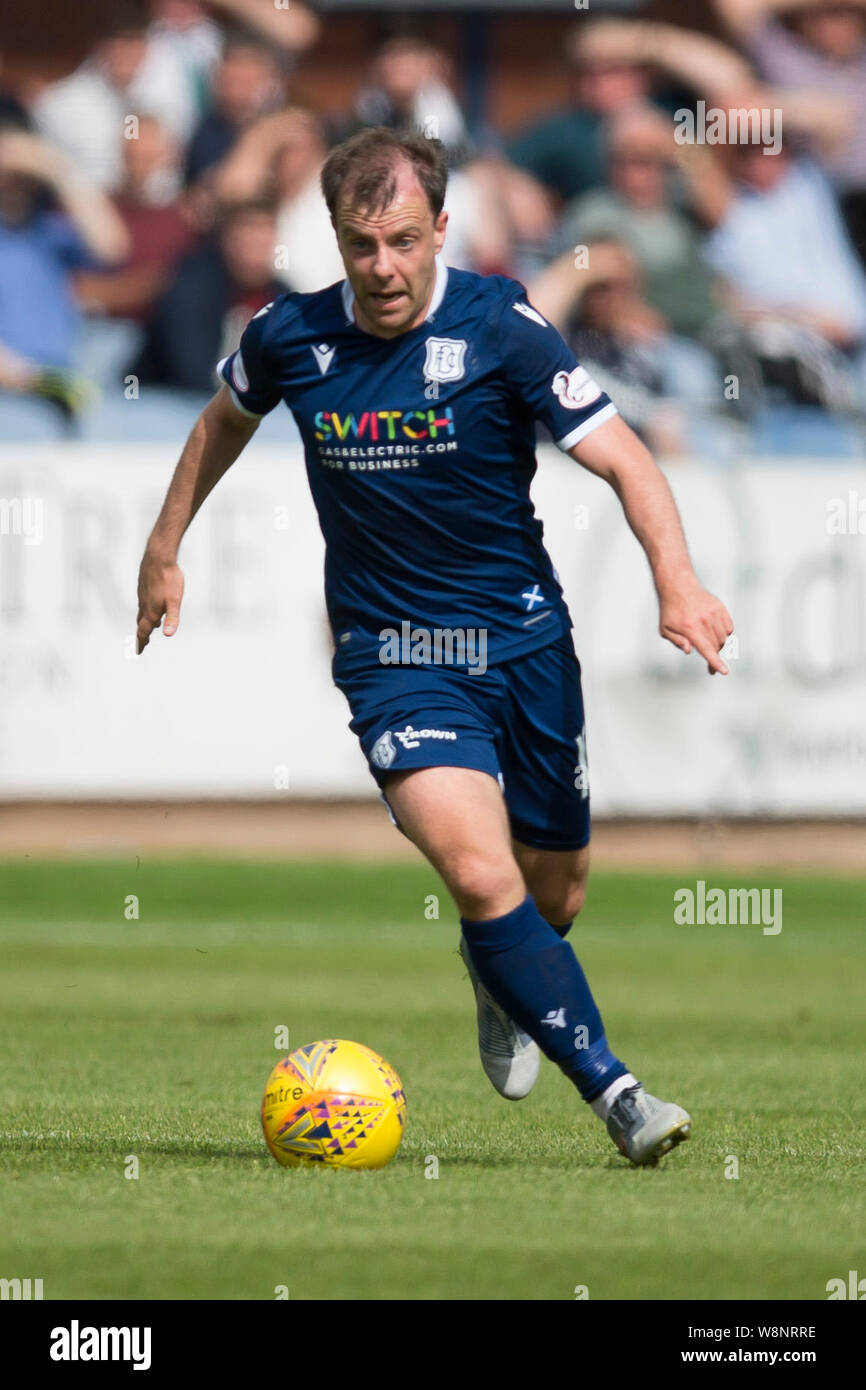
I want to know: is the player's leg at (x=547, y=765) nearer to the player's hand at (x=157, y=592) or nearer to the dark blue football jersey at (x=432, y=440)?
the dark blue football jersey at (x=432, y=440)

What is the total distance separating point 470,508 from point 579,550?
11586 millimetres

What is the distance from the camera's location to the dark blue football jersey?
6.21 m

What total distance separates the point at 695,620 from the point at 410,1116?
2.27m

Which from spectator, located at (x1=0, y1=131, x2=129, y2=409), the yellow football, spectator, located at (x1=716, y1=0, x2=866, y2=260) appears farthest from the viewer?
spectator, located at (x1=716, y1=0, x2=866, y2=260)

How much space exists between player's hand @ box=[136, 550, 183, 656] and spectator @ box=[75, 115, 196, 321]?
13088mm

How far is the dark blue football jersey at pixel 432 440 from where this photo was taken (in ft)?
20.4

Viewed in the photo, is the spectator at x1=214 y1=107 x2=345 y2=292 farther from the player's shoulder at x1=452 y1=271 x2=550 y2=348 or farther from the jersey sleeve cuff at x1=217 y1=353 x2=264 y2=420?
the player's shoulder at x1=452 y1=271 x2=550 y2=348

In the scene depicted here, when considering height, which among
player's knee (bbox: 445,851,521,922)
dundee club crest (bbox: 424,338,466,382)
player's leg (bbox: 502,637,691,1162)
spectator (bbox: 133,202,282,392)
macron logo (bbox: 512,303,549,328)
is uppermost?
spectator (bbox: 133,202,282,392)

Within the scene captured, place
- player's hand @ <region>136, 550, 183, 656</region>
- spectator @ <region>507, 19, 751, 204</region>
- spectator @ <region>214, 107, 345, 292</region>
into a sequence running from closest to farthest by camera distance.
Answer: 1. player's hand @ <region>136, 550, 183, 656</region>
2. spectator @ <region>214, 107, 345, 292</region>
3. spectator @ <region>507, 19, 751, 204</region>

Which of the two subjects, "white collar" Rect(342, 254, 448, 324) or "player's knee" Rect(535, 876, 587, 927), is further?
"player's knee" Rect(535, 876, 587, 927)

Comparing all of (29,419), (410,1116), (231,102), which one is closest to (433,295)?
(410,1116)

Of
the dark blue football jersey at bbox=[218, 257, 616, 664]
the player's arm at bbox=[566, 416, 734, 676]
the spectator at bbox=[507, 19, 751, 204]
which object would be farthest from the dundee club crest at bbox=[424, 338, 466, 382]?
the spectator at bbox=[507, 19, 751, 204]

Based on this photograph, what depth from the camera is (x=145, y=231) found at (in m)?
19.8
